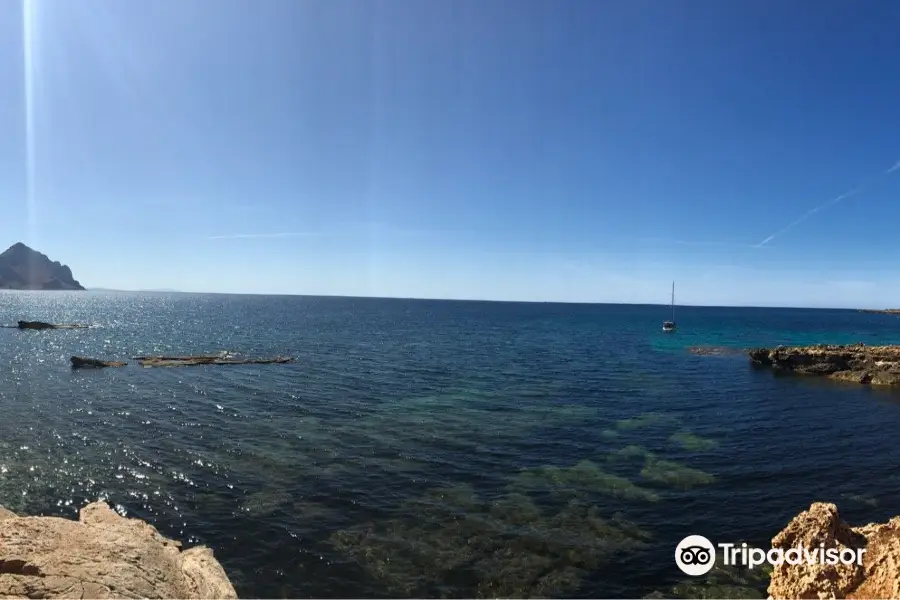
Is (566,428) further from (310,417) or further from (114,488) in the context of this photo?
(114,488)

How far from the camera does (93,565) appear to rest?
32.9 feet

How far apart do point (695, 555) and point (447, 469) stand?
39.6 ft

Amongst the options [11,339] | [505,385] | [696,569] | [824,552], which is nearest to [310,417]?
[505,385]

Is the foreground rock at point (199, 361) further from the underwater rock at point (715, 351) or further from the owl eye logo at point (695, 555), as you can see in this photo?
the underwater rock at point (715, 351)

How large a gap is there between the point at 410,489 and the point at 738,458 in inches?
766

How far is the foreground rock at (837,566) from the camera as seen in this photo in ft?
29.3

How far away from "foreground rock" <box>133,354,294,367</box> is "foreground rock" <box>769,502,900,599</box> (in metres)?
58.7

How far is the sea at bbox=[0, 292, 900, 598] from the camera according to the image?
16359mm

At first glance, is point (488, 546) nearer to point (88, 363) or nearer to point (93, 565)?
point (93, 565)

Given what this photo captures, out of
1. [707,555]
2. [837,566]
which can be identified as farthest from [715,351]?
[837,566]

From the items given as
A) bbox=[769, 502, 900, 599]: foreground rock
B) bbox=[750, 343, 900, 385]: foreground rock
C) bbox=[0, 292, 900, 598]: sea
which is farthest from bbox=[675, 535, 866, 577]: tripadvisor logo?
bbox=[750, 343, 900, 385]: foreground rock

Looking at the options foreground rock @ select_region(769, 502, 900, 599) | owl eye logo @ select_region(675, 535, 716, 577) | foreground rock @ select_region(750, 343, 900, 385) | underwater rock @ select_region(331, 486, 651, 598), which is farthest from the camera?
foreground rock @ select_region(750, 343, 900, 385)

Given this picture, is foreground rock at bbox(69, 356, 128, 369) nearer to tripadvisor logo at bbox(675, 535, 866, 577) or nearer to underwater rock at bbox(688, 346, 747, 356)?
tripadvisor logo at bbox(675, 535, 866, 577)

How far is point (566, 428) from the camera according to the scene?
1314 inches
